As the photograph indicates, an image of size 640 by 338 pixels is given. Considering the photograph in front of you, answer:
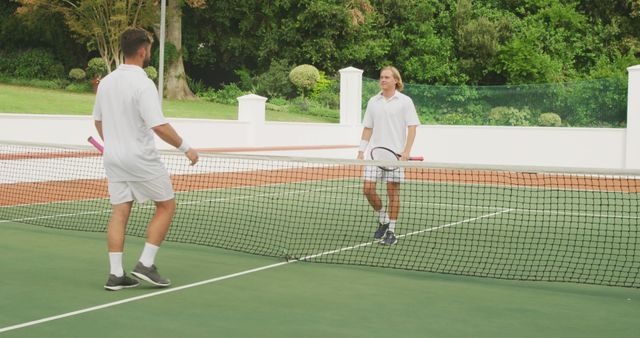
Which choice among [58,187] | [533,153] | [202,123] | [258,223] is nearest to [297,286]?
[258,223]

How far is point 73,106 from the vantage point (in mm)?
27547

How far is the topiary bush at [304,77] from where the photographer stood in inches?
1229

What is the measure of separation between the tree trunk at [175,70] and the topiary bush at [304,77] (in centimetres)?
407

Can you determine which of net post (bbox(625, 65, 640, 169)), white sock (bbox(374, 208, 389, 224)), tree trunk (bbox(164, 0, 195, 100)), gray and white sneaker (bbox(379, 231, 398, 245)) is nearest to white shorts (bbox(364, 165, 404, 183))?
white sock (bbox(374, 208, 389, 224))

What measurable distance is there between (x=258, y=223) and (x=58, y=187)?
4.79 m

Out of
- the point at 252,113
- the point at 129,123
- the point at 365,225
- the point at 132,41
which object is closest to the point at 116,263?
the point at 129,123

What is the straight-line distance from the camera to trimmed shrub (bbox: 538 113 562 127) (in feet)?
72.3

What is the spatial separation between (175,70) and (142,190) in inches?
1072

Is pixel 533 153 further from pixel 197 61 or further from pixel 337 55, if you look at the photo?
pixel 197 61

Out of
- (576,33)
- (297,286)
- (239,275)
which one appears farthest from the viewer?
(576,33)

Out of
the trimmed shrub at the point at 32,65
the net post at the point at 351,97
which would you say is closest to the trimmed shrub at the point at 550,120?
the net post at the point at 351,97

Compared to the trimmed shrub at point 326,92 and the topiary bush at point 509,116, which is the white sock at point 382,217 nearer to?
the topiary bush at point 509,116

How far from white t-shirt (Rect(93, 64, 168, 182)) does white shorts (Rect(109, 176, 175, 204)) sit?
40 mm

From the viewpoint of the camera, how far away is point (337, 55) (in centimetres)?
3309
